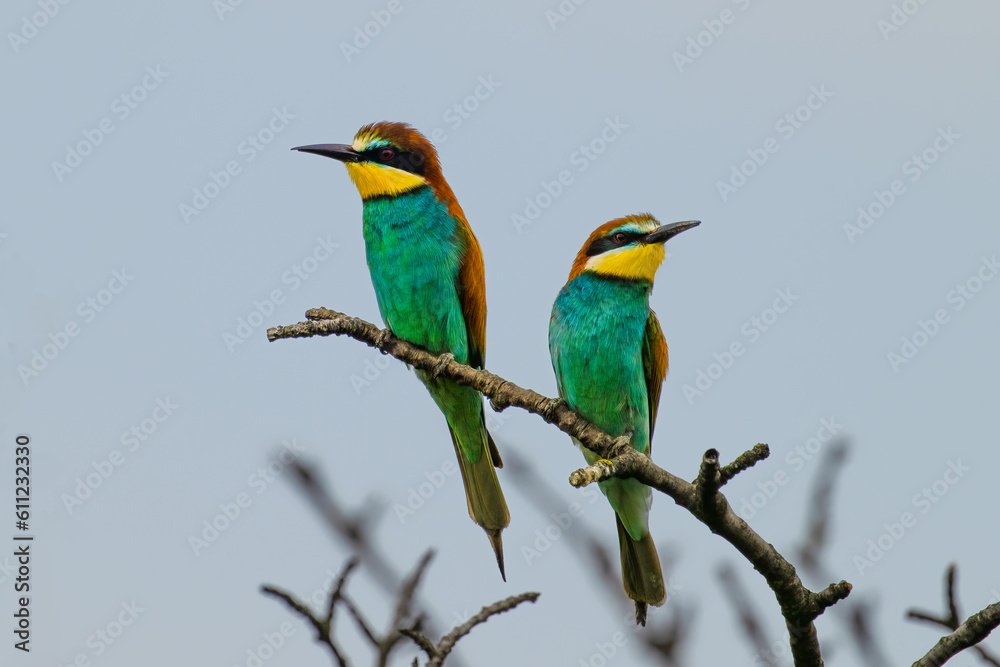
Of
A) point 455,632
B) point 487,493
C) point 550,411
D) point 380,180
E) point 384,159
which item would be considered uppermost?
point 384,159

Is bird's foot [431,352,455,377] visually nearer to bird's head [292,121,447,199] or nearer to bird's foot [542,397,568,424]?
bird's foot [542,397,568,424]

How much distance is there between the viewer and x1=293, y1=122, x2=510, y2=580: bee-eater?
5148 mm

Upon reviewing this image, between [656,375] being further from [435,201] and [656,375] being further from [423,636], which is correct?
[423,636]

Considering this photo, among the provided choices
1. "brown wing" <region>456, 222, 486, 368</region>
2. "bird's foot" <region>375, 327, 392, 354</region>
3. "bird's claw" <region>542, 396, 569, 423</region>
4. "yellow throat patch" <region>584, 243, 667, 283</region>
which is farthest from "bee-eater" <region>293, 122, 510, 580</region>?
"bird's claw" <region>542, 396, 569, 423</region>

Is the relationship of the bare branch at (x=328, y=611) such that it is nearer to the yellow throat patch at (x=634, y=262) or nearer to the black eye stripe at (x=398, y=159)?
the yellow throat patch at (x=634, y=262)

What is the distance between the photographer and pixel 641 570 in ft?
15.4

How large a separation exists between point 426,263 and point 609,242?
3.02 feet

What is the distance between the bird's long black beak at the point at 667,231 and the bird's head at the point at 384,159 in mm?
1214

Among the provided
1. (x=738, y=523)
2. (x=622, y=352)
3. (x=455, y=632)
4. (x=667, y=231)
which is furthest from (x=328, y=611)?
(x=667, y=231)

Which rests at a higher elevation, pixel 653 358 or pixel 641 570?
pixel 653 358

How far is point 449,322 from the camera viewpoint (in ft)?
17.1

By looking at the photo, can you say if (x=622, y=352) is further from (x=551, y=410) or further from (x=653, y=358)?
(x=551, y=410)

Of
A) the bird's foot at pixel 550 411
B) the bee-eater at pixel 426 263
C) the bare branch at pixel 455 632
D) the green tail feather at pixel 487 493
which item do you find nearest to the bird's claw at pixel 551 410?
the bird's foot at pixel 550 411

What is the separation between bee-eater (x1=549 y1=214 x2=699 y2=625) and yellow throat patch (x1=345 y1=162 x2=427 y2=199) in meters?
0.99
